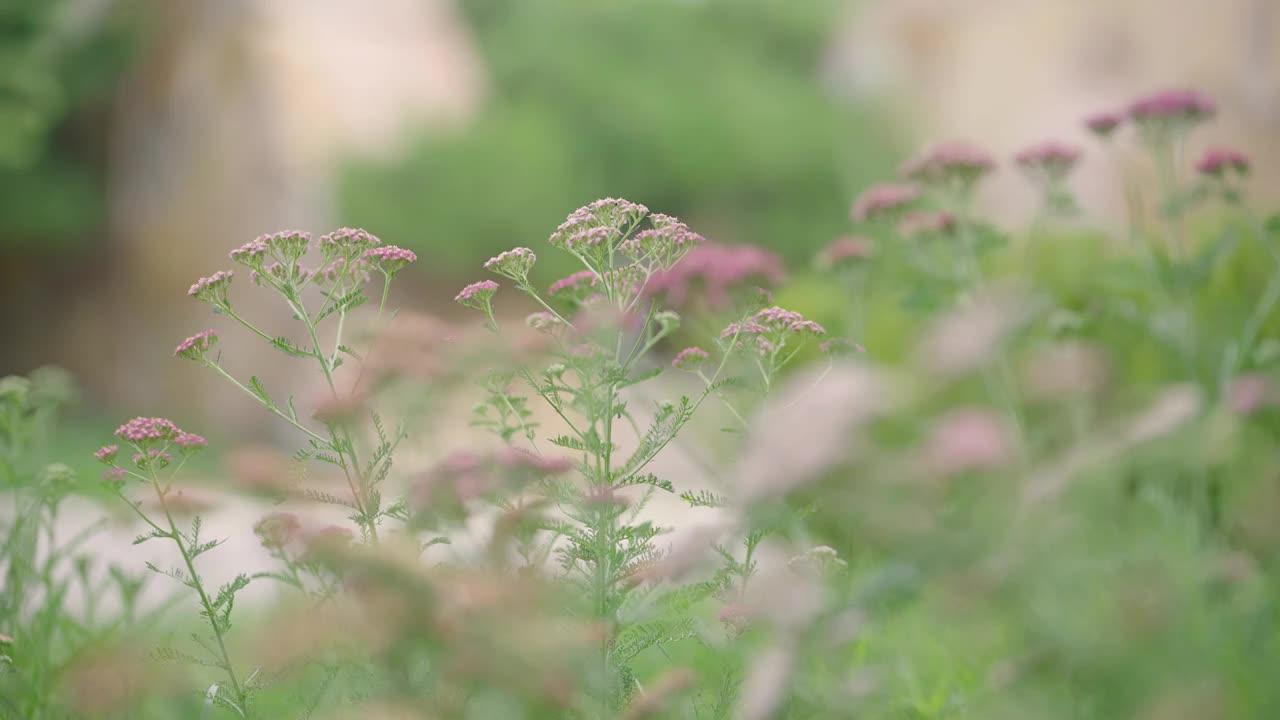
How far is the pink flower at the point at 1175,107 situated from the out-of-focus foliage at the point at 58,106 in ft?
25.8

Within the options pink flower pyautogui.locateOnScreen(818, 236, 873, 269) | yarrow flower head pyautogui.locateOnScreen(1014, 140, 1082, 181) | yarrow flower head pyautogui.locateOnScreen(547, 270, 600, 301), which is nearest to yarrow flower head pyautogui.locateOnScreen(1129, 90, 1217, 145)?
yarrow flower head pyautogui.locateOnScreen(1014, 140, 1082, 181)

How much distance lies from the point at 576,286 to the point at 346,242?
251 mm

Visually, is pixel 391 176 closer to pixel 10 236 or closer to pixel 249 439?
pixel 249 439

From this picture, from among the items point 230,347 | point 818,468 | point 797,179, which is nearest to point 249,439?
point 230,347

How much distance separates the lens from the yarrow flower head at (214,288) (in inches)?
42.5

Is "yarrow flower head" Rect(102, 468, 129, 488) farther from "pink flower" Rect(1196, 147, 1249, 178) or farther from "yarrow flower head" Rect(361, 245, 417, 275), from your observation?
"pink flower" Rect(1196, 147, 1249, 178)

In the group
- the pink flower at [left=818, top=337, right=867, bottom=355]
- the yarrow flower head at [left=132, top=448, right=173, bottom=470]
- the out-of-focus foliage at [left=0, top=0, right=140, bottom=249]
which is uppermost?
the out-of-focus foliage at [left=0, top=0, right=140, bottom=249]

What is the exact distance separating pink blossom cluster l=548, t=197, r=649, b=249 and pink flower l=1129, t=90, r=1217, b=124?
0.91 m

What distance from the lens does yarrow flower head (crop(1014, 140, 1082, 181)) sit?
1.71m

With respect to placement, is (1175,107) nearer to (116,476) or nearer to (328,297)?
(328,297)

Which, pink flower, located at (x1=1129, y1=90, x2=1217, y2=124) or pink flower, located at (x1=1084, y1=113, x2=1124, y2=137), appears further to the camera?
pink flower, located at (x1=1084, y1=113, x2=1124, y2=137)

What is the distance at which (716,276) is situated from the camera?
1004 millimetres

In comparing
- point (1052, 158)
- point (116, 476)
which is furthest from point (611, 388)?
point (1052, 158)

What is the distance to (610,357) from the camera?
1.03 m
